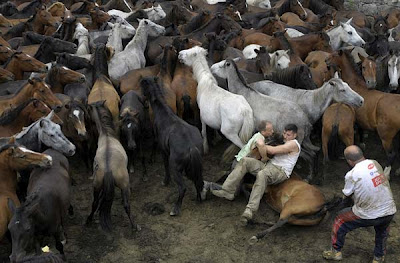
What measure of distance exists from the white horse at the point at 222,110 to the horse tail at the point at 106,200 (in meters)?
2.31

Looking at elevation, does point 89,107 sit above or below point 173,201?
above

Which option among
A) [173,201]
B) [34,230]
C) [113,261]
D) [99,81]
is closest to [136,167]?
[173,201]

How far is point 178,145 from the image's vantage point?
661 centimetres

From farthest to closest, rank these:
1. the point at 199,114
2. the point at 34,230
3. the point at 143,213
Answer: the point at 199,114 → the point at 143,213 → the point at 34,230

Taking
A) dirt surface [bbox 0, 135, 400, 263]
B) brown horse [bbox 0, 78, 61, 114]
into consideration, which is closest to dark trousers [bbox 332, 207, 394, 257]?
dirt surface [bbox 0, 135, 400, 263]

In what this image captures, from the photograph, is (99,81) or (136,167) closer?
(136,167)

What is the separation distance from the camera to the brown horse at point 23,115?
6988 mm

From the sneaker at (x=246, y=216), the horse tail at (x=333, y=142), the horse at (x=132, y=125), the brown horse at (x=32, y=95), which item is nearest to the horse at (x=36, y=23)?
the brown horse at (x=32, y=95)

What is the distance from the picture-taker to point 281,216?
20.2ft

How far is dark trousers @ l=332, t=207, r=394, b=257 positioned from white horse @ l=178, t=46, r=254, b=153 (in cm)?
237

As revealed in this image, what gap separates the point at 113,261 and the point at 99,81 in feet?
12.8

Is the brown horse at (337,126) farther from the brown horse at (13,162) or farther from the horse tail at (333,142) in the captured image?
the brown horse at (13,162)

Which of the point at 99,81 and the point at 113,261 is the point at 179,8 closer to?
the point at 99,81

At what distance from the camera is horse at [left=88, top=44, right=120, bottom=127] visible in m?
8.05
